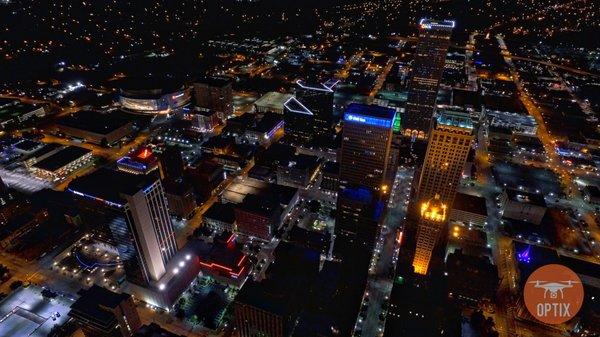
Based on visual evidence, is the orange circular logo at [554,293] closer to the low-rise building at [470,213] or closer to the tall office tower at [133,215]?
the low-rise building at [470,213]

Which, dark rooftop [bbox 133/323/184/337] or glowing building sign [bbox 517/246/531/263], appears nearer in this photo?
dark rooftop [bbox 133/323/184/337]

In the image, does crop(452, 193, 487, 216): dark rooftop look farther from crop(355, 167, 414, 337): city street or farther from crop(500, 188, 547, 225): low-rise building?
crop(355, 167, 414, 337): city street

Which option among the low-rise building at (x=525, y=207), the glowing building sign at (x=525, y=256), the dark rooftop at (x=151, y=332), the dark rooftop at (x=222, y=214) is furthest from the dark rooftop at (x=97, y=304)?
the low-rise building at (x=525, y=207)

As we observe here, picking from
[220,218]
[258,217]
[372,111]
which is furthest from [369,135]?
[220,218]

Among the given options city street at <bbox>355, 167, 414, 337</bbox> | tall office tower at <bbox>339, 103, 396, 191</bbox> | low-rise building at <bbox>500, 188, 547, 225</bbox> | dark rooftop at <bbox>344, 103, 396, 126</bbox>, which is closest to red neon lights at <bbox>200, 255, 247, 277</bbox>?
city street at <bbox>355, 167, 414, 337</bbox>

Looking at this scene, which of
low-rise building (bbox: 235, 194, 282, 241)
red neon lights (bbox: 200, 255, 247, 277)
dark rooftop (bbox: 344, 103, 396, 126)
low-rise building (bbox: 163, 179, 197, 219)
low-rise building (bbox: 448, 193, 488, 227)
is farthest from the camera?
low-rise building (bbox: 163, 179, 197, 219)

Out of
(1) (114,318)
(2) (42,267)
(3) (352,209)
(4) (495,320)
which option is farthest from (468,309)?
(2) (42,267)

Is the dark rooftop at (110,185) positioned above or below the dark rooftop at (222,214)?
above

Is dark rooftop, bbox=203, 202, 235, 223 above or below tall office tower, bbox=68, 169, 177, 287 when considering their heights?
below
